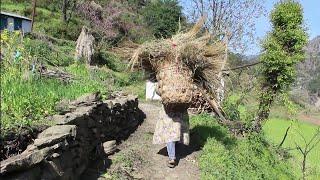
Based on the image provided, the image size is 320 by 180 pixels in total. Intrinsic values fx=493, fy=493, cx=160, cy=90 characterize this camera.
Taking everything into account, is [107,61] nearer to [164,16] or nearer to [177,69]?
[164,16]

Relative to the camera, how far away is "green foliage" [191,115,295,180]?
9.43 meters

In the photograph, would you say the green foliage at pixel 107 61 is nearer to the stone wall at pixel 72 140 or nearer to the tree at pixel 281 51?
the tree at pixel 281 51

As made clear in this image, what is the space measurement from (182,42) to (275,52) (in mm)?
5932

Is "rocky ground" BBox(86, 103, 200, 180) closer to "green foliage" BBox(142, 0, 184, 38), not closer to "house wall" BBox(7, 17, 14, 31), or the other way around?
"house wall" BBox(7, 17, 14, 31)

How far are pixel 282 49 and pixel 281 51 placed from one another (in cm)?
17

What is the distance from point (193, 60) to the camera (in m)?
9.50

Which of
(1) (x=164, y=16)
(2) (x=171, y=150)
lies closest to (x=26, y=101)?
(2) (x=171, y=150)

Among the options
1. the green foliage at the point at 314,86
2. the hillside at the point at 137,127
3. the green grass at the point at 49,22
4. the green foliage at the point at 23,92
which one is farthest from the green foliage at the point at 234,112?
the green foliage at the point at 314,86

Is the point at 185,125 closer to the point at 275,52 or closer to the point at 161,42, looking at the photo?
the point at 161,42

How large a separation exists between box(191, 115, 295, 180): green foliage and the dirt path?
271mm

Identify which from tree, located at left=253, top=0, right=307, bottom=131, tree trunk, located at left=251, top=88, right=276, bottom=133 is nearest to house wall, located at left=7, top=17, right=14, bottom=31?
tree, located at left=253, top=0, right=307, bottom=131

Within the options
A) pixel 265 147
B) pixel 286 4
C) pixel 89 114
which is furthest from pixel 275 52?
pixel 89 114

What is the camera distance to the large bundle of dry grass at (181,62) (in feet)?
30.2

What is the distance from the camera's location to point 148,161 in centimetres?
914
